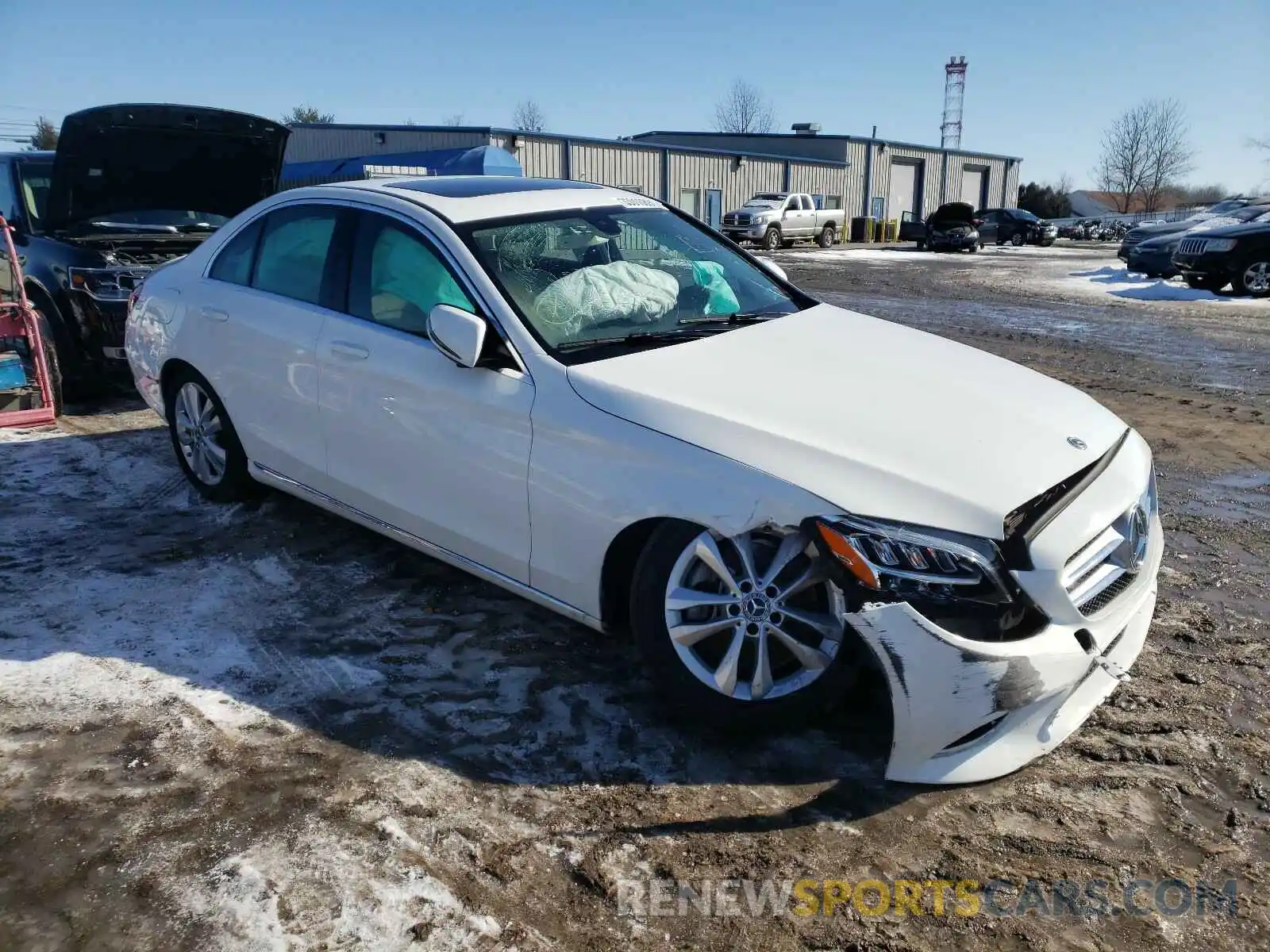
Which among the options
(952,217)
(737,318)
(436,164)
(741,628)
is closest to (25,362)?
(737,318)

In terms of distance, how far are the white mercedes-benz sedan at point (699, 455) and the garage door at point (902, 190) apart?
50561mm

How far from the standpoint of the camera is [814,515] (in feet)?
8.60

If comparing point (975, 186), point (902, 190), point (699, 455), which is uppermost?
point (975, 186)

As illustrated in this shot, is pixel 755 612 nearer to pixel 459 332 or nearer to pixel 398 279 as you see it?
pixel 459 332

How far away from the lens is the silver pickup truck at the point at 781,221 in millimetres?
31031

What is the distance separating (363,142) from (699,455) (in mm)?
34473

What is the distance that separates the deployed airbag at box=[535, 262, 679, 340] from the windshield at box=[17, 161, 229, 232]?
5.68m

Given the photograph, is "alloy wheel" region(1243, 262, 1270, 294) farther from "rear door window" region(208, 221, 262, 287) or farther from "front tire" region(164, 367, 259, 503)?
"front tire" region(164, 367, 259, 503)

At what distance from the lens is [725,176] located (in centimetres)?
3925

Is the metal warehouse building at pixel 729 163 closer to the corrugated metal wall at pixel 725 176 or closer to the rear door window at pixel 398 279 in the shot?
the corrugated metal wall at pixel 725 176

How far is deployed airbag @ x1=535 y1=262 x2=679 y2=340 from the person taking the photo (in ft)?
11.5

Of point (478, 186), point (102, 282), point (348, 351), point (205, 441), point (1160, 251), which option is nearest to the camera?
point (348, 351)

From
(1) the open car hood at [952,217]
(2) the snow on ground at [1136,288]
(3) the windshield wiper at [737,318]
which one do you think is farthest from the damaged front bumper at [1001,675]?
(1) the open car hood at [952,217]

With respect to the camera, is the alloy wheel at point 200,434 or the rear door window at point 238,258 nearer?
the rear door window at point 238,258
